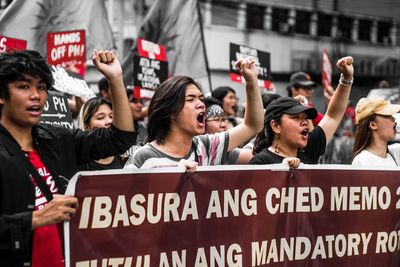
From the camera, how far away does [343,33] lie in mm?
34938

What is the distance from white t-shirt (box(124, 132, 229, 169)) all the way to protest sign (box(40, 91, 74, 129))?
204cm

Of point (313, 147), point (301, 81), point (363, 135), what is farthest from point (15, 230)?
point (301, 81)

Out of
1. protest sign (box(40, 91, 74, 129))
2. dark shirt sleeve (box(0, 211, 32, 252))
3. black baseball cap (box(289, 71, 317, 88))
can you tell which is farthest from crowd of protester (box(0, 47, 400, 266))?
black baseball cap (box(289, 71, 317, 88))

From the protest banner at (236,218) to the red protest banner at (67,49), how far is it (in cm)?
382

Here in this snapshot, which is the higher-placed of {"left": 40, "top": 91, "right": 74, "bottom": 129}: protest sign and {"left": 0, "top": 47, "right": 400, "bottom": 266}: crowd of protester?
{"left": 0, "top": 47, "right": 400, "bottom": 266}: crowd of protester

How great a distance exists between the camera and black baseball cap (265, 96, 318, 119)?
15.4 feet

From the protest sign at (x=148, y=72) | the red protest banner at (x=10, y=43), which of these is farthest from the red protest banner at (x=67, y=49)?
the red protest banner at (x=10, y=43)

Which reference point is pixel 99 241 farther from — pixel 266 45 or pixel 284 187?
pixel 266 45

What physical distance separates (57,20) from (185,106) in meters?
4.02

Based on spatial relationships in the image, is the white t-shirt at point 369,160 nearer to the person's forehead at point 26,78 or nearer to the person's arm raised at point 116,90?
the person's arm raised at point 116,90

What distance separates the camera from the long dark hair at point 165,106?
13.5ft

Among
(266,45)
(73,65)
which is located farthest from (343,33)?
(73,65)

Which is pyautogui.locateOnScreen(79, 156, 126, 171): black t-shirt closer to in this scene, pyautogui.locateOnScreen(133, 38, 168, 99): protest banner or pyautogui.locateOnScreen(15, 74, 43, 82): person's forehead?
pyautogui.locateOnScreen(15, 74, 43, 82): person's forehead

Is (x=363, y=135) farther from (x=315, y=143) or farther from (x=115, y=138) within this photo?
(x=115, y=138)
